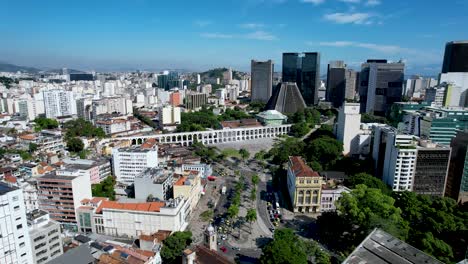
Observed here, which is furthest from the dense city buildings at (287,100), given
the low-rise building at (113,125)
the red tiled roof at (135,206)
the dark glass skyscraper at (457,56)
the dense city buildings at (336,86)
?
the red tiled roof at (135,206)

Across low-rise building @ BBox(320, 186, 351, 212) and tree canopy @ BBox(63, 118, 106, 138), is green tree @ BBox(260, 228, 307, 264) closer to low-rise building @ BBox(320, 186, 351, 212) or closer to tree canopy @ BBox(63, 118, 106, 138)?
low-rise building @ BBox(320, 186, 351, 212)

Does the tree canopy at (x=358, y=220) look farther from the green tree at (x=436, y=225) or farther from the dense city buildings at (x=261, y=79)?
the dense city buildings at (x=261, y=79)

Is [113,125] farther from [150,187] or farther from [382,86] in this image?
[382,86]

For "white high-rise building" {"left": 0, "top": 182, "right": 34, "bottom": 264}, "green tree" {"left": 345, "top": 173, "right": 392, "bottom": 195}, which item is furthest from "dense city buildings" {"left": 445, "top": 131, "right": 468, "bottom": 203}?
"white high-rise building" {"left": 0, "top": 182, "right": 34, "bottom": 264}

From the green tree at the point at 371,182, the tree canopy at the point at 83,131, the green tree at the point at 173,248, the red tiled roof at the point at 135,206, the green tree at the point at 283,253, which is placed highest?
the tree canopy at the point at 83,131

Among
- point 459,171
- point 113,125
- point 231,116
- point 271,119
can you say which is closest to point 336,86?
point 271,119
